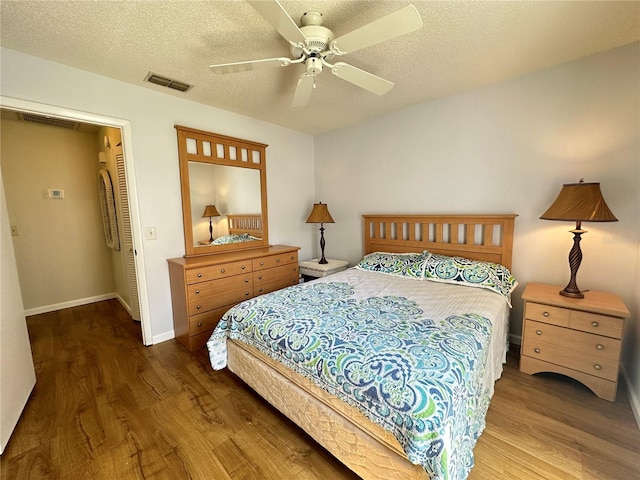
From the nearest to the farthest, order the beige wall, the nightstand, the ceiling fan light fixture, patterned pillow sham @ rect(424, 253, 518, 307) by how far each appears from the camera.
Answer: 1. the ceiling fan light fixture
2. the nightstand
3. patterned pillow sham @ rect(424, 253, 518, 307)
4. the beige wall

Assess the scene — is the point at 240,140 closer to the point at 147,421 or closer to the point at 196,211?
the point at 196,211

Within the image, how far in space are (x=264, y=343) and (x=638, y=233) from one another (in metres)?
2.87

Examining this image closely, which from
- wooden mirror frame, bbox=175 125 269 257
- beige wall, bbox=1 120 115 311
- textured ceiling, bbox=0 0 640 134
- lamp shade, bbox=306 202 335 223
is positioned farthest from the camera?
lamp shade, bbox=306 202 335 223

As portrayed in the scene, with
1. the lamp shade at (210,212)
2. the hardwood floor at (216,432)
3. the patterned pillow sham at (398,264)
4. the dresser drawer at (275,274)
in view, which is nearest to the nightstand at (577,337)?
the hardwood floor at (216,432)

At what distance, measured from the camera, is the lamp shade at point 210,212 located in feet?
9.80

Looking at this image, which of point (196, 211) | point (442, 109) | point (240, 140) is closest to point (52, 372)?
point (196, 211)

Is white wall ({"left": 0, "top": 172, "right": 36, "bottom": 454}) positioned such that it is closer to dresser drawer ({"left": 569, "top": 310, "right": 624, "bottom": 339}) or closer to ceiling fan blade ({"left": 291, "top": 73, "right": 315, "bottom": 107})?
ceiling fan blade ({"left": 291, "top": 73, "right": 315, "bottom": 107})

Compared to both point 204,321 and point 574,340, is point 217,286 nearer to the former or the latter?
point 204,321

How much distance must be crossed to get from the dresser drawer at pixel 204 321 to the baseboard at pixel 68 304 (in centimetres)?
261

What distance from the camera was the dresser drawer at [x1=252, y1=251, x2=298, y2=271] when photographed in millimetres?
2986

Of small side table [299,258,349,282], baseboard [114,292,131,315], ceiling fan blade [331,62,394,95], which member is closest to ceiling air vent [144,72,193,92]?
ceiling fan blade [331,62,394,95]

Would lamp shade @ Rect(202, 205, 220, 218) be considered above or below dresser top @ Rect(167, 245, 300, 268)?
above

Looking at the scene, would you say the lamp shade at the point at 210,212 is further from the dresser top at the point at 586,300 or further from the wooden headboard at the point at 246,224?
the dresser top at the point at 586,300

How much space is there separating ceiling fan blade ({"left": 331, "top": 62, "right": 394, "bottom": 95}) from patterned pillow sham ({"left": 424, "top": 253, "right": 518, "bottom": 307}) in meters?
1.67
